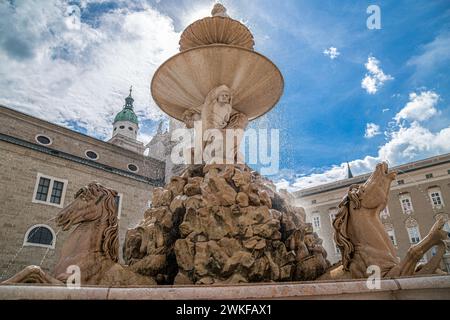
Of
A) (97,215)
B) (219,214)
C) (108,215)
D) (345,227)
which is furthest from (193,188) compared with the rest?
(345,227)

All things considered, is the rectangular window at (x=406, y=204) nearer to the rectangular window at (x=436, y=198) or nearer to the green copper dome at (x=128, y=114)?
the rectangular window at (x=436, y=198)

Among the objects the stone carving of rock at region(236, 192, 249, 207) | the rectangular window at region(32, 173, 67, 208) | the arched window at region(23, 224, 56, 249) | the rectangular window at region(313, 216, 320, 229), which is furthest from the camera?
the rectangular window at region(313, 216, 320, 229)

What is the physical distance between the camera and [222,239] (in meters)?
4.44

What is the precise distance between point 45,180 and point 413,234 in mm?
29301

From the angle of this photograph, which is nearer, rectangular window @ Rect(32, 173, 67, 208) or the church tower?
rectangular window @ Rect(32, 173, 67, 208)

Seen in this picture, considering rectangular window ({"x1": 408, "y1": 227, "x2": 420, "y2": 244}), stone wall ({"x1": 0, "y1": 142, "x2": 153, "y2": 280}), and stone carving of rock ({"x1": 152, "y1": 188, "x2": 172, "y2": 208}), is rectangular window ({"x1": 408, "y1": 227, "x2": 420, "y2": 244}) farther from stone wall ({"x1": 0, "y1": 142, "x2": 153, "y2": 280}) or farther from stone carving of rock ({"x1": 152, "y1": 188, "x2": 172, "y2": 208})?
stone carving of rock ({"x1": 152, "y1": 188, "x2": 172, "y2": 208})

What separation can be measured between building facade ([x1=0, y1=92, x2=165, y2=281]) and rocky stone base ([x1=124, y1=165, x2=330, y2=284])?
17593 millimetres

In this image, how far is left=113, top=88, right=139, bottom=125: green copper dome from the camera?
59531 mm

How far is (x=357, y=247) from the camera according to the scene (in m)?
3.87

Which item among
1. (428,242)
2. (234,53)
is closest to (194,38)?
(234,53)

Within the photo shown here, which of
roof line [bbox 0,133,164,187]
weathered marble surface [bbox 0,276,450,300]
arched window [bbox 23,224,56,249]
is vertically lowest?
weathered marble surface [bbox 0,276,450,300]

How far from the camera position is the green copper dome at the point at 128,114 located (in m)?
59.5

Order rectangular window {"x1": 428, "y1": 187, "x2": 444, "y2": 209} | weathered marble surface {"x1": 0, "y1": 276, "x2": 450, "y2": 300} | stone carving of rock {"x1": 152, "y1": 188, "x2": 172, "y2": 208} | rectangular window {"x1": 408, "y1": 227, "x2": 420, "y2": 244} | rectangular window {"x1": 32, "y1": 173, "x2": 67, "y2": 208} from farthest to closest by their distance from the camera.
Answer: rectangular window {"x1": 408, "y1": 227, "x2": 420, "y2": 244} → rectangular window {"x1": 428, "y1": 187, "x2": 444, "y2": 209} → rectangular window {"x1": 32, "y1": 173, "x2": 67, "y2": 208} → stone carving of rock {"x1": 152, "y1": 188, "x2": 172, "y2": 208} → weathered marble surface {"x1": 0, "y1": 276, "x2": 450, "y2": 300}

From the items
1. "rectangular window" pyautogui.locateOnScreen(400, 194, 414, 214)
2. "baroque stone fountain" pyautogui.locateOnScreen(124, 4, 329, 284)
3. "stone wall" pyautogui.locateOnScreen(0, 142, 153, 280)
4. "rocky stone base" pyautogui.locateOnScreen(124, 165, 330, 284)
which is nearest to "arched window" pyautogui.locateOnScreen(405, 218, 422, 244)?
"rectangular window" pyautogui.locateOnScreen(400, 194, 414, 214)
